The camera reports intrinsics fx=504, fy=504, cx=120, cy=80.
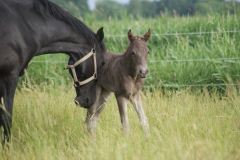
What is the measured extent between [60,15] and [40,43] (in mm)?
406

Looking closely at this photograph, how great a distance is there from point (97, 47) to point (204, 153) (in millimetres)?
1967

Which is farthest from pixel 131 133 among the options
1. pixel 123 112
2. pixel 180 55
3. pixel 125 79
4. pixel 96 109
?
pixel 180 55

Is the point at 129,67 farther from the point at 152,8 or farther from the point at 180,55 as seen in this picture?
the point at 152,8

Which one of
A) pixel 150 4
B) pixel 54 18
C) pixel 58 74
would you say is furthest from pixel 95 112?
pixel 150 4

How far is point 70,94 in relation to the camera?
707cm

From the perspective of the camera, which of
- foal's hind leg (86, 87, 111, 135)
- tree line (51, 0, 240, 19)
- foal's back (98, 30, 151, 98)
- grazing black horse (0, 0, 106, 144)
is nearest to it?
grazing black horse (0, 0, 106, 144)

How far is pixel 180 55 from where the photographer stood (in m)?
8.38

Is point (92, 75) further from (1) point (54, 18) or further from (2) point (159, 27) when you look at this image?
(2) point (159, 27)

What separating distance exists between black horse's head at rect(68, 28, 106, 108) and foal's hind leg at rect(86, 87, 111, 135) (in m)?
0.17

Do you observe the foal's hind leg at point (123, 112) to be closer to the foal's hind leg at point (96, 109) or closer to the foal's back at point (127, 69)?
the foal's back at point (127, 69)

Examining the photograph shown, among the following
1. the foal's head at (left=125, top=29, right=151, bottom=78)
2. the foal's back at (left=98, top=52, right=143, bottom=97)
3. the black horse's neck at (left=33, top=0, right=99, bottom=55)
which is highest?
the black horse's neck at (left=33, top=0, right=99, bottom=55)

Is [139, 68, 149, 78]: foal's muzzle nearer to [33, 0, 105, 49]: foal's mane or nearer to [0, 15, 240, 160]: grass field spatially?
[0, 15, 240, 160]: grass field

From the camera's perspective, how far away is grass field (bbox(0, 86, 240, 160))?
13.4ft

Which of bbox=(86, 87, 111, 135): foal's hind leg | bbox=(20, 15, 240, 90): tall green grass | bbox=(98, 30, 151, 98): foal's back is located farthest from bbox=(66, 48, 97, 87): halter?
bbox=(20, 15, 240, 90): tall green grass
